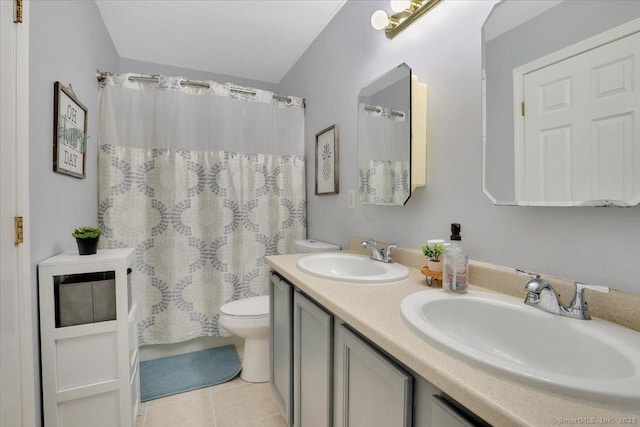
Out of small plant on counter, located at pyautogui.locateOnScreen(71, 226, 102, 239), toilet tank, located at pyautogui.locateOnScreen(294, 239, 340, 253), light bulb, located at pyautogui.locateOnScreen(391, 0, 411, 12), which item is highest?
light bulb, located at pyautogui.locateOnScreen(391, 0, 411, 12)

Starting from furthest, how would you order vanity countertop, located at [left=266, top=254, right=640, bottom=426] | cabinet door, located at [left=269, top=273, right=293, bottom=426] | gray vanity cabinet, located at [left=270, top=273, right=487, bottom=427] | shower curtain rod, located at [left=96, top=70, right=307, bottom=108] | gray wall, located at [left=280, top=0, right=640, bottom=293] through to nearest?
shower curtain rod, located at [left=96, top=70, right=307, bottom=108], cabinet door, located at [left=269, top=273, right=293, bottom=426], gray wall, located at [left=280, top=0, right=640, bottom=293], gray vanity cabinet, located at [left=270, top=273, right=487, bottom=427], vanity countertop, located at [left=266, top=254, right=640, bottom=426]

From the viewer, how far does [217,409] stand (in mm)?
1685

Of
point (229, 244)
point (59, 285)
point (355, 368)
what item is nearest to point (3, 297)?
point (59, 285)

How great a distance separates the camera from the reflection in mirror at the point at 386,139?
1.33 m

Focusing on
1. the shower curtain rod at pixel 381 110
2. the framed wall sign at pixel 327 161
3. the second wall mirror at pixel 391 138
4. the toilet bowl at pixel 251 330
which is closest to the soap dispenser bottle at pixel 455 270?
the second wall mirror at pixel 391 138

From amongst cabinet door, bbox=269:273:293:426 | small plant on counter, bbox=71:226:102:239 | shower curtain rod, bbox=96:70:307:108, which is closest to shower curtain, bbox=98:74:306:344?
shower curtain rod, bbox=96:70:307:108

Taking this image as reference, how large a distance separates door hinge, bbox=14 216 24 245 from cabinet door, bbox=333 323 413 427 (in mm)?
1165

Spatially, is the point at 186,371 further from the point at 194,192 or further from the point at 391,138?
the point at 391,138

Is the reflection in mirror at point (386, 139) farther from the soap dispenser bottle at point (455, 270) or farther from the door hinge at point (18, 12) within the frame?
the door hinge at point (18, 12)

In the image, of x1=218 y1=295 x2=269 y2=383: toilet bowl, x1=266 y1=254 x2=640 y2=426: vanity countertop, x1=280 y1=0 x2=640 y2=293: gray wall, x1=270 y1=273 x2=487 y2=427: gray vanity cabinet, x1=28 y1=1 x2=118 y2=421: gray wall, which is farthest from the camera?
x1=218 y1=295 x2=269 y2=383: toilet bowl

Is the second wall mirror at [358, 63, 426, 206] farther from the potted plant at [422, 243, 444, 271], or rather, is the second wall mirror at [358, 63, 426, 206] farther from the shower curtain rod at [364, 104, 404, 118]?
the potted plant at [422, 243, 444, 271]

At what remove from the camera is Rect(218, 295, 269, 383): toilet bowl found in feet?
6.02

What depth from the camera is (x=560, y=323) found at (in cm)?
71

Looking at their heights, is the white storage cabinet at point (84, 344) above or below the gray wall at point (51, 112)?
below
